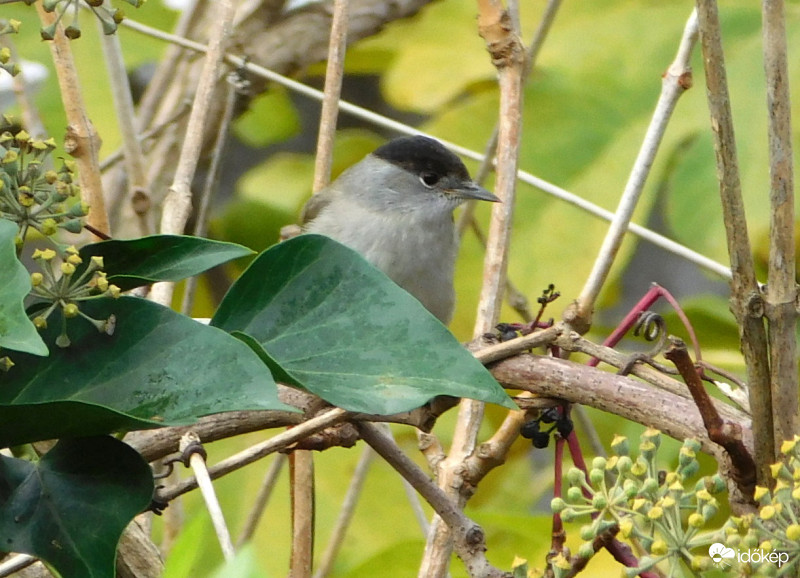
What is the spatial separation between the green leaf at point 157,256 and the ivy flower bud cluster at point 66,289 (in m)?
0.07

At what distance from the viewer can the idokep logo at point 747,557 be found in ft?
3.00

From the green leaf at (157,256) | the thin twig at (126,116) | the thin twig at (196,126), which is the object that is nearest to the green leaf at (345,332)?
the green leaf at (157,256)

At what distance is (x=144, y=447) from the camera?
1.26m

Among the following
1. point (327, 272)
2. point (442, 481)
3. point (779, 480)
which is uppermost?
point (327, 272)

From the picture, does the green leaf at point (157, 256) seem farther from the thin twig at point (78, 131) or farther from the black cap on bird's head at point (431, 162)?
the black cap on bird's head at point (431, 162)

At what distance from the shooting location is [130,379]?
0.96 m

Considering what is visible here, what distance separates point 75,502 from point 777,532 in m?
0.63

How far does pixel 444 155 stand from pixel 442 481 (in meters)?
1.46

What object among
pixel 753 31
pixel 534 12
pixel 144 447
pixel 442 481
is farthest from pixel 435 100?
pixel 144 447

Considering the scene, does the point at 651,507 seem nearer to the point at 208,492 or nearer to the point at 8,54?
the point at 208,492

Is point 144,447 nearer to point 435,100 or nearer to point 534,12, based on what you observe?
point 435,100

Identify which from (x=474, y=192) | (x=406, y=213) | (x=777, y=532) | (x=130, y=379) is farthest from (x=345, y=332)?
(x=406, y=213)

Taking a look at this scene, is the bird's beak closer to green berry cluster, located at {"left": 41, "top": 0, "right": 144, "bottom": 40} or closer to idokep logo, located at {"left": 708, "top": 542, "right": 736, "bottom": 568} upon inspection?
green berry cluster, located at {"left": 41, "top": 0, "right": 144, "bottom": 40}

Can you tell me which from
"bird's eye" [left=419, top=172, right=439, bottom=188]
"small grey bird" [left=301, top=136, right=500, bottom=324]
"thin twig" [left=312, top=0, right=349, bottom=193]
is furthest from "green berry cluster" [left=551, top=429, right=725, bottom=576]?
"bird's eye" [left=419, top=172, right=439, bottom=188]
